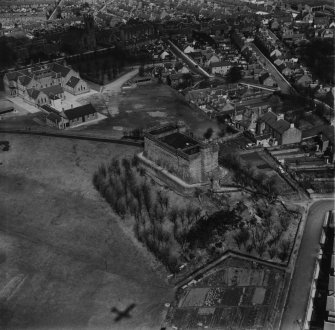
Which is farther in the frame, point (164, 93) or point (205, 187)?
point (164, 93)

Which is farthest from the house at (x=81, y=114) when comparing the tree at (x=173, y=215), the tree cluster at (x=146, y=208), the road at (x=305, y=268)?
the road at (x=305, y=268)

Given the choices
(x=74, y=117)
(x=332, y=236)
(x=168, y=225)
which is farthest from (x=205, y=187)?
(x=74, y=117)

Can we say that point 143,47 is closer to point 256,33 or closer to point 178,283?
point 256,33

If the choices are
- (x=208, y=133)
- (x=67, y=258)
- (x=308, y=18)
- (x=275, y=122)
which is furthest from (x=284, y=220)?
(x=308, y=18)

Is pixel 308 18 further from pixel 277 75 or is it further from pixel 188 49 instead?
pixel 277 75

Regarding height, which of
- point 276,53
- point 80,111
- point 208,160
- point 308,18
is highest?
point 308,18

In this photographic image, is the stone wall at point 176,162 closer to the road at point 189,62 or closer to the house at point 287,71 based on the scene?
the road at point 189,62
